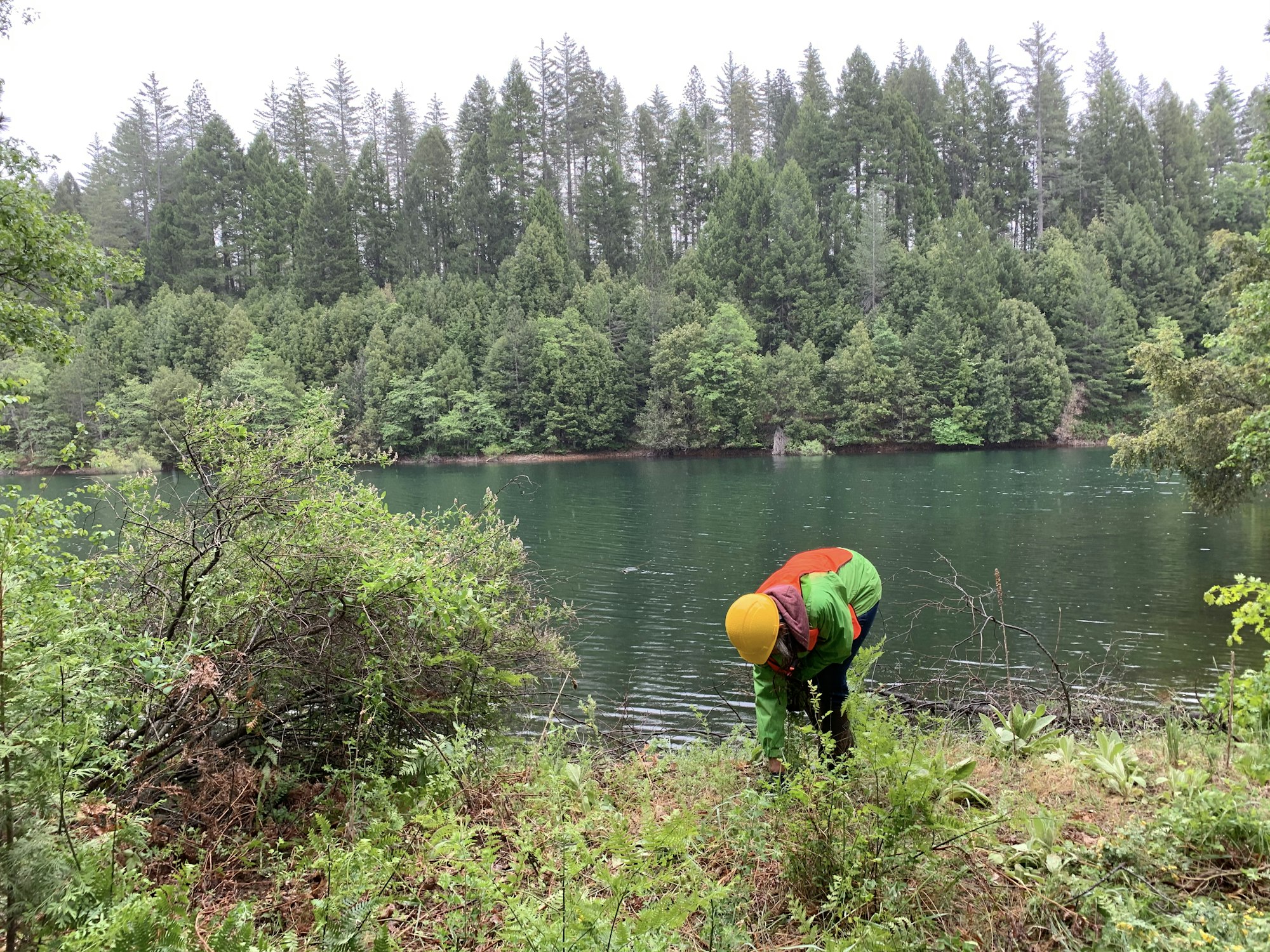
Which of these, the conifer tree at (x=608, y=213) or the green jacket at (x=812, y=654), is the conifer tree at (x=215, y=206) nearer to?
the conifer tree at (x=608, y=213)

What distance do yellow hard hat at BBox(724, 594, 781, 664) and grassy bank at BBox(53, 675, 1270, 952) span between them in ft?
1.64

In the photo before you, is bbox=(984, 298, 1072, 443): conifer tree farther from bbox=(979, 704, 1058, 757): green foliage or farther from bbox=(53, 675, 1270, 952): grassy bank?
bbox=(53, 675, 1270, 952): grassy bank

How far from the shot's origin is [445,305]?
6575 cm

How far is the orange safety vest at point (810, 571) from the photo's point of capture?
3785mm

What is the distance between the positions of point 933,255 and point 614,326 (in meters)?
25.8

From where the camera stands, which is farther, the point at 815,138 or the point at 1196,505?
the point at 815,138

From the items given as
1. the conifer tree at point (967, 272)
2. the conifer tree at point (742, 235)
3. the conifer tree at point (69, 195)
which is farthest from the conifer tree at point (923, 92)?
the conifer tree at point (69, 195)

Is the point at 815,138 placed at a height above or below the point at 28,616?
above

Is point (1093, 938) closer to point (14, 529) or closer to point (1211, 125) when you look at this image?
point (14, 529)

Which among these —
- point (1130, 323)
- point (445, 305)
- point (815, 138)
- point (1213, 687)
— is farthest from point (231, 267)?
point (1213, 687)

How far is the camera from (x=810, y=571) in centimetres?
407

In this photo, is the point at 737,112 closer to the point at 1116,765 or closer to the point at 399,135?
the point at 399,135

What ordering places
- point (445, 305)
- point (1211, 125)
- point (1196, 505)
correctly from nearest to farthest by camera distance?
point (1196, 505), point (445, 305), point (1211, 125)

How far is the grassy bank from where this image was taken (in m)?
2.44
